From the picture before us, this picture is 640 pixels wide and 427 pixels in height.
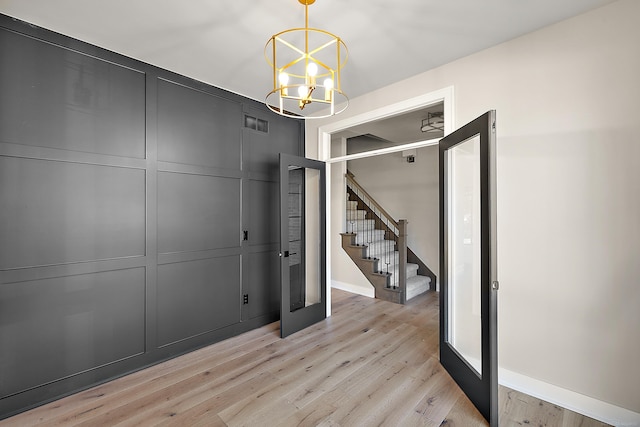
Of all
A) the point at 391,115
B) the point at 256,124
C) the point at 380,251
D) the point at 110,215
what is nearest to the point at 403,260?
the point at 380,251

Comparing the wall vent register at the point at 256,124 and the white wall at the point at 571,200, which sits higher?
the wall vent register at the point at 256,124

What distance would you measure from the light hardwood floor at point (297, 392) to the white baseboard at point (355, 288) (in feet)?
5.20

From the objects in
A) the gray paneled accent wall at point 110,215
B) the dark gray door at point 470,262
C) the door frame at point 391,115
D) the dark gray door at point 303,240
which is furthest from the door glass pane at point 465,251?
the gray paneled accent wall at point 110,215

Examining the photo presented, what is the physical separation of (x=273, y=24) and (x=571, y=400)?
3556mm

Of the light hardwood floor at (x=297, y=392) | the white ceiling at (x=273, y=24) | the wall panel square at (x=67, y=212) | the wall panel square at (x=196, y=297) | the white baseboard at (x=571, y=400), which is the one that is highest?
the white ceiling at (x=273, y=24)

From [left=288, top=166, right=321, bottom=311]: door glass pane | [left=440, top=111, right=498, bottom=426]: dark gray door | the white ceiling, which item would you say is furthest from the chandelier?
[left=440, top=111, right=498, bottom=426]: dark gray door

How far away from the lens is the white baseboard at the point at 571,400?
1900 mm

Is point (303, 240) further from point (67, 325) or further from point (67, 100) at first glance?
point (67, 100)

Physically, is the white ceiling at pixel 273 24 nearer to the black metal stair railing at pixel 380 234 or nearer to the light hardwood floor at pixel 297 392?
the black metal stair railing at pixel 380 234

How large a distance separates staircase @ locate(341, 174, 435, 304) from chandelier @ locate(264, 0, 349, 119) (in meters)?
2.28

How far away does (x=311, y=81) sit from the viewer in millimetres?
1754

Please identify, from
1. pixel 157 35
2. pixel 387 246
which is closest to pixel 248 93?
pixel 157 35

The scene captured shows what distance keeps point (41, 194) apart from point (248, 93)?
7.16 ft

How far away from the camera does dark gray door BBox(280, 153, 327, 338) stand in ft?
11.1
